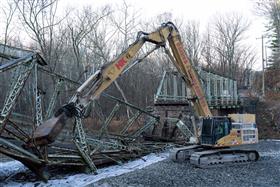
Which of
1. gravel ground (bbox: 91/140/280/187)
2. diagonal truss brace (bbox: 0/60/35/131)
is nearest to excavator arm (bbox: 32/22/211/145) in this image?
diagonal truss brace (bbox: 0/60/35/131)

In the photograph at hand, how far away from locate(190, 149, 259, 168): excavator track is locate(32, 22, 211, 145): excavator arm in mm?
1887

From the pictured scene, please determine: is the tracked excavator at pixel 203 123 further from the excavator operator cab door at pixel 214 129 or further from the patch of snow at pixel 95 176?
the patch of snow at pixel 95 176

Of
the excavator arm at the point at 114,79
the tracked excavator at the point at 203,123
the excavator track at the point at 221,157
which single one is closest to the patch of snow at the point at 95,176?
the tracked excavator at the point at 203,123

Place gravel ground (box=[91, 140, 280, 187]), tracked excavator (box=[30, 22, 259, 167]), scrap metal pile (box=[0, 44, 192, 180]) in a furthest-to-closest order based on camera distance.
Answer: tracked excavator (box=[30, 22, 259, 167]) → scrap metal pile (box=[0, 44, 192, 180]) → gravel ground (box=[91, 140, 280, 187])

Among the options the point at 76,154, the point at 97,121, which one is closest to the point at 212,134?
the point at 76,154

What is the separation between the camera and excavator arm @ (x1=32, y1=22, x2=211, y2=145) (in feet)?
33.7

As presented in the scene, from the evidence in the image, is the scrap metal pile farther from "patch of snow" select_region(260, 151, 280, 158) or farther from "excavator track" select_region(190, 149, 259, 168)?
"patch of snow" select_region(260, 151, 280, 158)

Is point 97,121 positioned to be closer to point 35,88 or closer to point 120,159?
point 120,159

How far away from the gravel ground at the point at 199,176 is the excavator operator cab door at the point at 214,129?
Answer: 1332mm

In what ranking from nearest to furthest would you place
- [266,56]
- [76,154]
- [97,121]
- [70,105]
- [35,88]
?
[70,105] → [35,88] → [76,154] → [97,121] → [266,56]

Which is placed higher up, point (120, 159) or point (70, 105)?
point (70, 105)

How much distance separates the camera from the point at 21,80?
1244cm

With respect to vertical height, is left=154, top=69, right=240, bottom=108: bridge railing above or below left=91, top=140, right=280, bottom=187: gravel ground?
above

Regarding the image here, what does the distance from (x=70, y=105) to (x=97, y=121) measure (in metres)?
20.3
